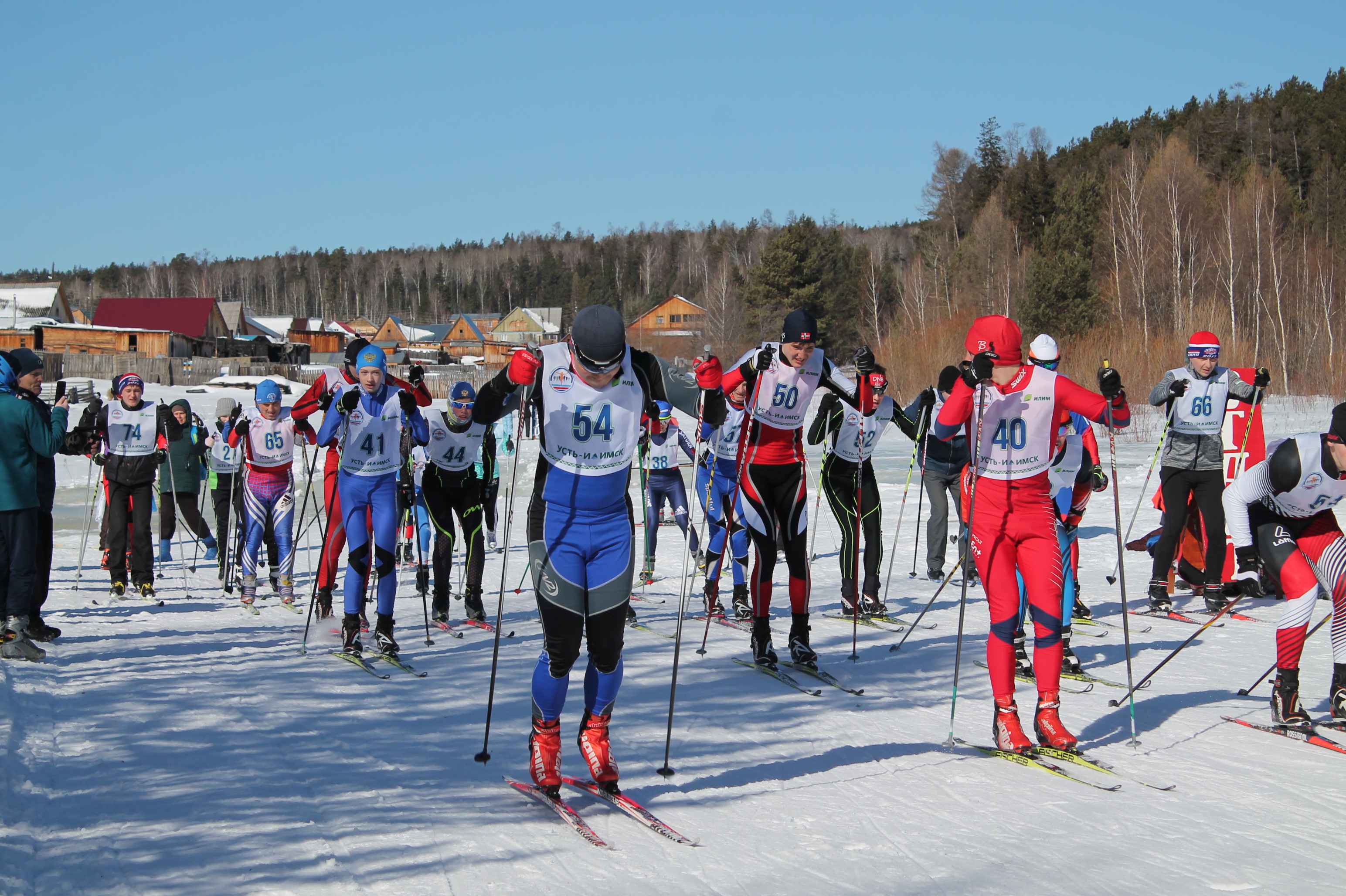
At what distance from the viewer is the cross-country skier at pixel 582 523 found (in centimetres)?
452

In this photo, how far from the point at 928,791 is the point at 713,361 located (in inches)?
91.8

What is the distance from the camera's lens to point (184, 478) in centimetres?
1311

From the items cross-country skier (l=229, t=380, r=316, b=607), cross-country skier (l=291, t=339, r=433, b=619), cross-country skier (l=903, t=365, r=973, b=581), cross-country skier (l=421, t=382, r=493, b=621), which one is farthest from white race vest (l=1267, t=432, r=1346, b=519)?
cross-country skier (l=229, t=380, r=316, b=607)

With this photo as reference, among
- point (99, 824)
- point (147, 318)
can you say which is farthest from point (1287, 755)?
point (147, 318)

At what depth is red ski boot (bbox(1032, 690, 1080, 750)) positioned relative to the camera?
532 centimetres

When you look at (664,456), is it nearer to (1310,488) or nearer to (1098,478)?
(1098,478)

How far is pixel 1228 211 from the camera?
43219mm

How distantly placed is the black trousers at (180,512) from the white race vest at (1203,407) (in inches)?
457

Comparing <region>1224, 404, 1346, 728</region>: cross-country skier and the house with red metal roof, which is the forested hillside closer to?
<region>1224, 404, 1346, 728</region>: cross-country skier

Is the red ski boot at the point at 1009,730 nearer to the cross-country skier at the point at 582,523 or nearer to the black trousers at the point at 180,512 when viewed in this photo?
the cross-country skier at the point at 582,523

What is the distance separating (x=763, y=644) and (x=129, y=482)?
7485 mm

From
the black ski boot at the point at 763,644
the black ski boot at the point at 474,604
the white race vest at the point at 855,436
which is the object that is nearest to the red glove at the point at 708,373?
the black ski boot at the point at 763,644

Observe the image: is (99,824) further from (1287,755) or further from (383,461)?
(1287,755)

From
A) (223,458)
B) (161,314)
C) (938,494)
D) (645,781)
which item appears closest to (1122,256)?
(938,494)
